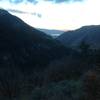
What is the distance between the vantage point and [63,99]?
14.1 metres

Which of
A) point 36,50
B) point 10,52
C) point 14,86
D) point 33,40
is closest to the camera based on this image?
point 14,86

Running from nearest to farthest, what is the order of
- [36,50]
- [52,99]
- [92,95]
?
[92,95]
[52,99]
[36,50]

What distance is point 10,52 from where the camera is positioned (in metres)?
98.7

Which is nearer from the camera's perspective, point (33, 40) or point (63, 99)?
point (63, 99)

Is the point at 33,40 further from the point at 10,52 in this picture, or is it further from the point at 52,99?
the point at 52,99

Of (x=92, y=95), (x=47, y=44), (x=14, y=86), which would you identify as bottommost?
(x=47, y=44)

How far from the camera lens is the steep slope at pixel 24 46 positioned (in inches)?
3755

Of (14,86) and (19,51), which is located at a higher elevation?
(14,86)

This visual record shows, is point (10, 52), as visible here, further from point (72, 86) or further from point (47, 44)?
point (72, 86)

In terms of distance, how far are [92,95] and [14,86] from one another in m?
9.38

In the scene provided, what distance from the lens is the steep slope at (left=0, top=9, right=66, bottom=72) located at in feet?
313

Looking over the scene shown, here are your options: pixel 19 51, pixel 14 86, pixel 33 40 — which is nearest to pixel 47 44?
pixel 33 40

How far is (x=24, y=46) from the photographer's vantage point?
109625mm

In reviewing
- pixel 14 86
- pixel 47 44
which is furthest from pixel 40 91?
pixel 47 44
